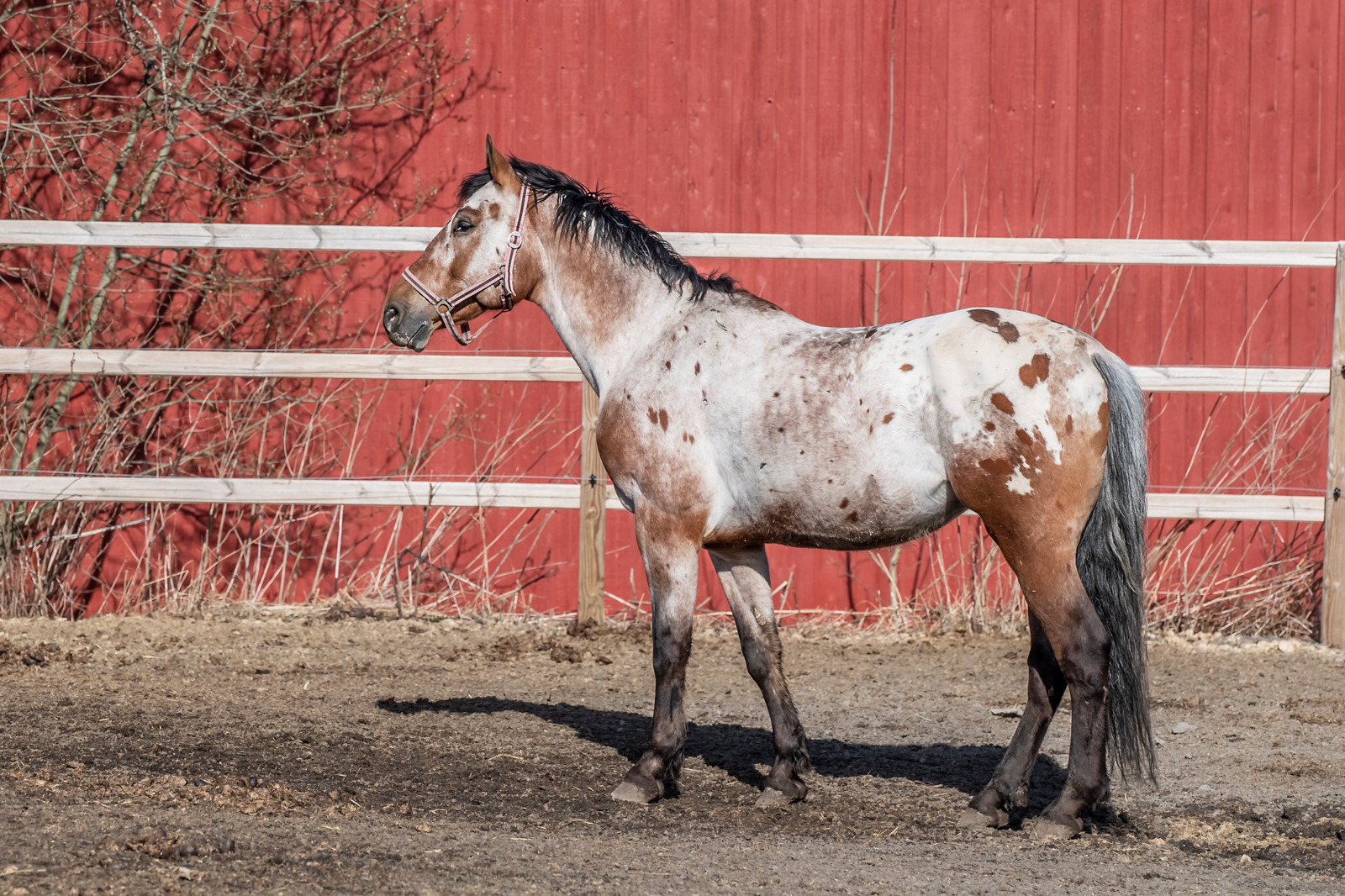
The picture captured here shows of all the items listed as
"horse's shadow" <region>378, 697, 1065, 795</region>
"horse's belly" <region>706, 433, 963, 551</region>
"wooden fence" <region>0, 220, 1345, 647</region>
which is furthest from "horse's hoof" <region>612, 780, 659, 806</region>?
"wooden fence" <region>0, 220, 1345, 647</region>

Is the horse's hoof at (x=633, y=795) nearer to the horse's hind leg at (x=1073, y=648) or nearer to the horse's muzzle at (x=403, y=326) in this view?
the horse's hind leg at (x=1073, y=648)

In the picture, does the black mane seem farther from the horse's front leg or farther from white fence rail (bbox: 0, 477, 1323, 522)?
white fence rail (bbox: 0, 477, 1323, 522)

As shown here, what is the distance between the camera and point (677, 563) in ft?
12.9

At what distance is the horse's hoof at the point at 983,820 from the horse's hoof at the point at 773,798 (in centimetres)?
52

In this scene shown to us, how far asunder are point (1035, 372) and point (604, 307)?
1.41 m

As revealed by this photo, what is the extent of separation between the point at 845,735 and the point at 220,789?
89.9 inches

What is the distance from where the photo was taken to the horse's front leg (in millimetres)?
3936

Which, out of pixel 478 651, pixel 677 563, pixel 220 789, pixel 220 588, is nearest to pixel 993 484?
pixel 677 563

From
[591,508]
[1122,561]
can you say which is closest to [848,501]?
[1122,561]

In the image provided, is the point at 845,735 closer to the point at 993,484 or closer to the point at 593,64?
the point at 993,484

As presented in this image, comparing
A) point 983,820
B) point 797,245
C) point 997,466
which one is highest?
point 797,245

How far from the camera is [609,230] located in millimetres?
4258

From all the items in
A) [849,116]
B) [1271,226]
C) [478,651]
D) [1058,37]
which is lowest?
[478,651]

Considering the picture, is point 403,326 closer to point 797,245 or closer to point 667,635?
point 667,635
